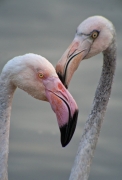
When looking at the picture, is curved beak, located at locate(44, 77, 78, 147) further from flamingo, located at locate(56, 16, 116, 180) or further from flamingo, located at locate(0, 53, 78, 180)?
flamingo, located at locate(56, 16, 116, 180)

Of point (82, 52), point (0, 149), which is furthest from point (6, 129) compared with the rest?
point (82, 52)

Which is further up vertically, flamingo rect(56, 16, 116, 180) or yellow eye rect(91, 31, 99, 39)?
yellow eye rect(91, 31, 99, 39)

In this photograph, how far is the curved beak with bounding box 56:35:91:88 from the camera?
953cm

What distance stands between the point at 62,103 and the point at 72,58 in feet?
4.53

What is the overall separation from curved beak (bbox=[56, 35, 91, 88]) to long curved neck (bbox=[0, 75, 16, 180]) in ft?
3.95

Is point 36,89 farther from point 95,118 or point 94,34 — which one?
point 95,118

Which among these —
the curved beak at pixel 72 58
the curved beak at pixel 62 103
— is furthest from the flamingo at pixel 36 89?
the curved beak at pixel 72 58

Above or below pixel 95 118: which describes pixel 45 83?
above

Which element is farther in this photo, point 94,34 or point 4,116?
point 94,34

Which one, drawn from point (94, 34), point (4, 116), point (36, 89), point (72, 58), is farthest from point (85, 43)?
point (4, 116)

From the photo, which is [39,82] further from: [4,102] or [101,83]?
[101,83]

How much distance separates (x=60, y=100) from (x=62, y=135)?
0.40m

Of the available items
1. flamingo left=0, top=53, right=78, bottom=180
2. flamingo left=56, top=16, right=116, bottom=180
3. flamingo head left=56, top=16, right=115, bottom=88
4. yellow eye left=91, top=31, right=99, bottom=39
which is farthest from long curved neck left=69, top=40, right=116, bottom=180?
flamingo left=0, top=53, right=78, bottom=180

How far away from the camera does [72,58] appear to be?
9.57 m
